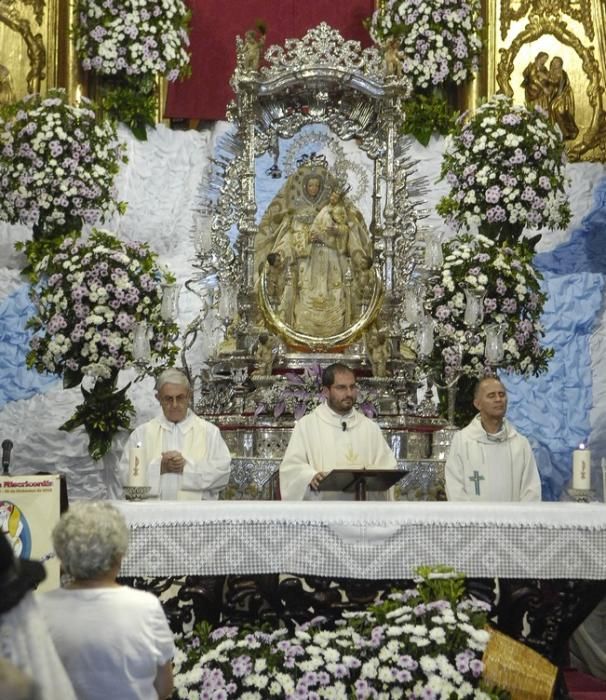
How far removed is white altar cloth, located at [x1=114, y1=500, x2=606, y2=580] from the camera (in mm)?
6547

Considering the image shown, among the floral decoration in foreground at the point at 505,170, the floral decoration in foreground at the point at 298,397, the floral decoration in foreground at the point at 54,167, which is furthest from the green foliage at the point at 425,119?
the floral decoration in foreground at the point at 298,397

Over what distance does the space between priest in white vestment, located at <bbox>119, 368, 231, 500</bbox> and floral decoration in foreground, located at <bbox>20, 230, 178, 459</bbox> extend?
6.47 feet

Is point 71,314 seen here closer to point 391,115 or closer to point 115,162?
point 115,162

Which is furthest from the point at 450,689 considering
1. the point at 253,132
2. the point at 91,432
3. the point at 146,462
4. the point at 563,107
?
the point at 563,107

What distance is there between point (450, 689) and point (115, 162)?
7.29m

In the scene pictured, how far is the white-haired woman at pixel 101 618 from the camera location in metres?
4.23

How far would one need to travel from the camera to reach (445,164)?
12039 millimetres

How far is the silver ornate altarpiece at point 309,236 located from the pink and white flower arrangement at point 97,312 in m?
0.39

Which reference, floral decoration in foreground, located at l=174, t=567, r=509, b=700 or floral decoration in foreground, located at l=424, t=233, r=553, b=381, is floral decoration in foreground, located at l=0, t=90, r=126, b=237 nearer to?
floral decoration in foreground, located at l=424, t=233, r=553, b=381

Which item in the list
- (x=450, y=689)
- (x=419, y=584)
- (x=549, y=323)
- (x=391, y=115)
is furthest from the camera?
(x=549, y=323)

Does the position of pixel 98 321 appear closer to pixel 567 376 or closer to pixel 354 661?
pixel 567 376

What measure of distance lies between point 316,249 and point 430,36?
10.4 feet

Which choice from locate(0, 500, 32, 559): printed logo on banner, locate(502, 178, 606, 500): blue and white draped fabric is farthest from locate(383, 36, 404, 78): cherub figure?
locate(0, 500, 32, 559): printed logo on banner

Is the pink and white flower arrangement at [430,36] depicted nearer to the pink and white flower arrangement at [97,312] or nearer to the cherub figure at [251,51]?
the cherub figure at [251,51]
